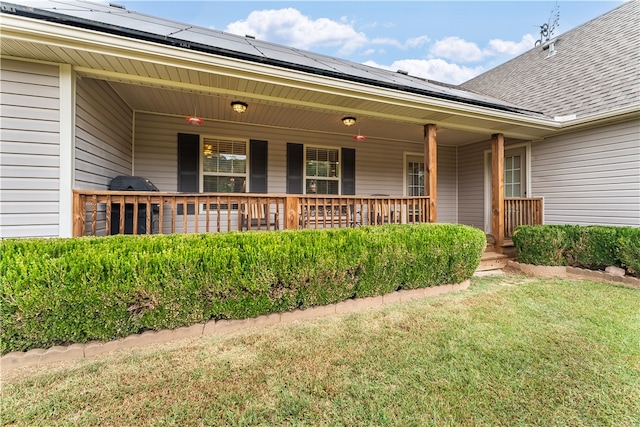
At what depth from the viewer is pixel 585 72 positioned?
6.28 meters

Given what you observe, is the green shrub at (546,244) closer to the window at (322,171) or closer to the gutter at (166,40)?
the gutter at (166,40)

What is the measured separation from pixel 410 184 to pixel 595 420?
657 cm

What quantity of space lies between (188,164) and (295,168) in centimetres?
224

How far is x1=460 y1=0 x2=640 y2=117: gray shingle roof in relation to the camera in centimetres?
531

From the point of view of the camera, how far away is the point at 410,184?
25.7 ft

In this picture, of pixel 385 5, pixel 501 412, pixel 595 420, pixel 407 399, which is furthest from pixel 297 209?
pixel 385 5

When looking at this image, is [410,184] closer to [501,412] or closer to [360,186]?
[360,186]

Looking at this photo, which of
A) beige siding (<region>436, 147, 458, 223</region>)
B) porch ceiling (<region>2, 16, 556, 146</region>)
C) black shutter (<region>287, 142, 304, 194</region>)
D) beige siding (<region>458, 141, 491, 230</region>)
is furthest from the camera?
beige siding (<region>436, 147, 458, 223</region>)

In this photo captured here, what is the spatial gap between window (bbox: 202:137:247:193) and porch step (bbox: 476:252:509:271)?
5.04 meters

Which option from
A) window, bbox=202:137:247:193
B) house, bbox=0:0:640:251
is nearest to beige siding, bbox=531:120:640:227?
house, bbox=0:0:640:251

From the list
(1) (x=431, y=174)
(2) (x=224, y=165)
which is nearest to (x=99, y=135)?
(2) (x=224, y=165)

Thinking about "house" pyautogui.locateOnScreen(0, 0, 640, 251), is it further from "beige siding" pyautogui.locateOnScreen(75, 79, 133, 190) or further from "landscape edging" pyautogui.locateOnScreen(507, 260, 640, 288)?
"landscape edging" pyautogui.locateOnScreen(507, 260, 640, 288)

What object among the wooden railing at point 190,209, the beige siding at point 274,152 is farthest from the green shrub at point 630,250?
the beige siding at point 274,152

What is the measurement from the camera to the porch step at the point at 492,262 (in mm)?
5324
